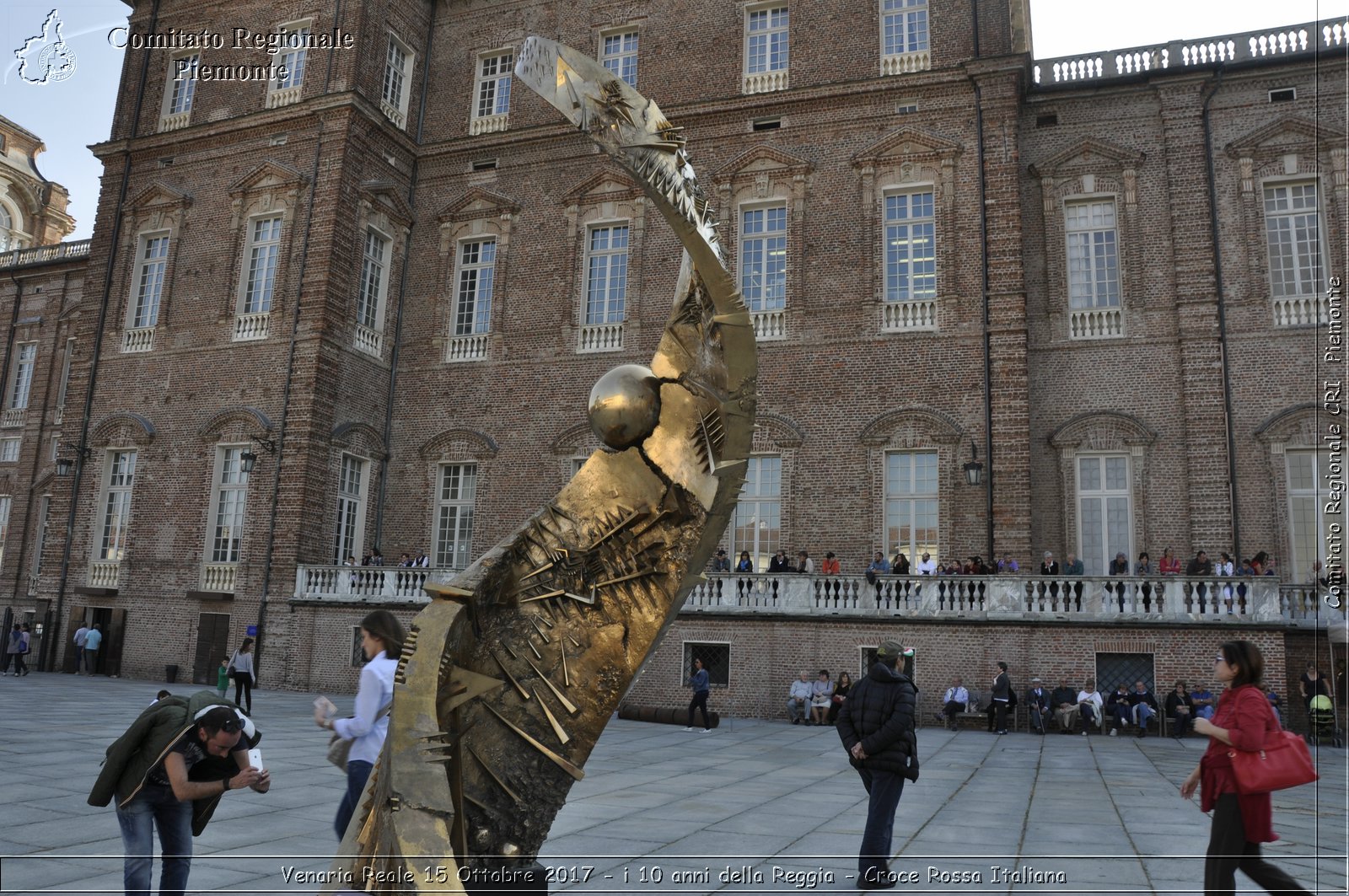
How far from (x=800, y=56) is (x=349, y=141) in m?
10.6

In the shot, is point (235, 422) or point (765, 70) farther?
point (235, 422)

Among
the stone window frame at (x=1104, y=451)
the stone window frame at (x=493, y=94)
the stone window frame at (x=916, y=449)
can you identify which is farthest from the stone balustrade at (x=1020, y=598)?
the stone window frame at (x=493, y=94)

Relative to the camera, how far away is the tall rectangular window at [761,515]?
21000 millimetres

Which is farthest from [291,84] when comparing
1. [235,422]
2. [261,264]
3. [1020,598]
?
[1020,598]

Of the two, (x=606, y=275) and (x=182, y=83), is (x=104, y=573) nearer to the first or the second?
(x=182, y=83)

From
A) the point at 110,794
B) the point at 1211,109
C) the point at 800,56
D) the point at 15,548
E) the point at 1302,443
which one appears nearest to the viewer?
the point at 110,794

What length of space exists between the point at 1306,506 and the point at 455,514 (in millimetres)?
17759

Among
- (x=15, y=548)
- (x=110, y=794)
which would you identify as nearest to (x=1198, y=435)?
(x=110, y=794)

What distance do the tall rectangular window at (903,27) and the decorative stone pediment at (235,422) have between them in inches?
634

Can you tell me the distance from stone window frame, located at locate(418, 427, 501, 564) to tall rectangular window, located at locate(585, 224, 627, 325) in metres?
3.87

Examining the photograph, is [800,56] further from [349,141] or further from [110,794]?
[110,794]

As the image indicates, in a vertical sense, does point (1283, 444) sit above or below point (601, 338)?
below

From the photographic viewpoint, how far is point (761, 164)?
2230 cm

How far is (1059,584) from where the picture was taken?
17.3m
